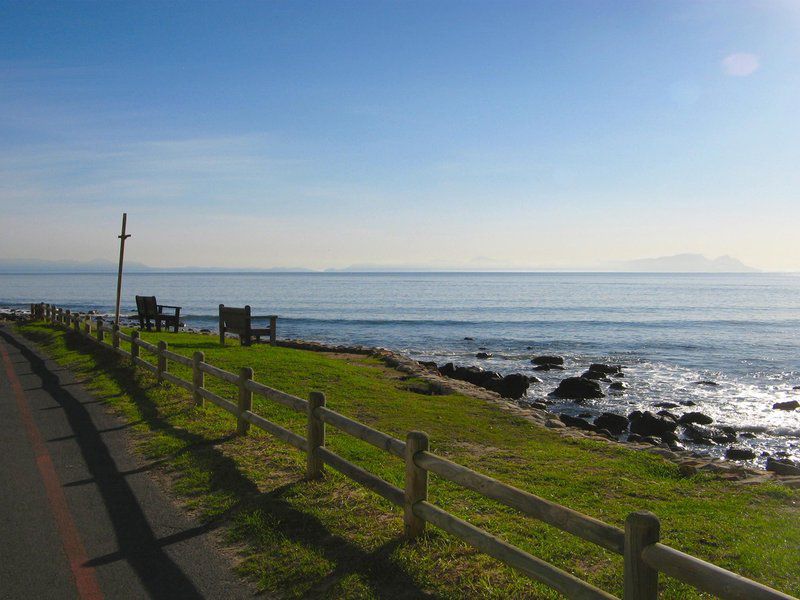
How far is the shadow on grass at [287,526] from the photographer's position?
5.63m

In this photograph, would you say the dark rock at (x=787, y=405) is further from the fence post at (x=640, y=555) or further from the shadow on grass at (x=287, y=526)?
the fence post at (x=640, y=555)

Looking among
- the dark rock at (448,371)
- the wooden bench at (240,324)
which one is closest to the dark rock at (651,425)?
the dark rock at (448,371)

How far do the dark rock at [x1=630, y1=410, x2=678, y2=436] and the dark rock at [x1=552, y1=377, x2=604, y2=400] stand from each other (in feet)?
16.1

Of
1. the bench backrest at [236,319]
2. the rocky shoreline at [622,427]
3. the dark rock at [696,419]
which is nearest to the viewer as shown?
the rocky shoreline at [622,427]

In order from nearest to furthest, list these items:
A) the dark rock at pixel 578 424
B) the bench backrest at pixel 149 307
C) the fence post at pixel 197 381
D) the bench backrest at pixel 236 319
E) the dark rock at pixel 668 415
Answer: the fence post at pixel 197 381 < the dark rock at pixel 578 424 < the dark rock at pixel 668 415 < the bench backrest at pixel 236 319 < the bench backrest at pixel 149 307

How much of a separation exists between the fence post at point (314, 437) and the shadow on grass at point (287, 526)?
240 millimetres

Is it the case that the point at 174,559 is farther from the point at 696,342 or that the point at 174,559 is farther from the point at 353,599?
the point at 696,342

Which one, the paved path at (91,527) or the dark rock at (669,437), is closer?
the paved path at (91,527)

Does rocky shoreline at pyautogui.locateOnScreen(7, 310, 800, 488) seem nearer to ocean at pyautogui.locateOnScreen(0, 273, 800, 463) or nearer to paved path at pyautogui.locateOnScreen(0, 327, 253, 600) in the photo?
ocean at pyautogui.locateOnScreen(0, 273, 800, 463)

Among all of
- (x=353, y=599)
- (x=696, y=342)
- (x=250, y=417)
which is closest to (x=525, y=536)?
(x=353, y=599)

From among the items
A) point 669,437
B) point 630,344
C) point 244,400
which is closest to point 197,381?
point 244,400

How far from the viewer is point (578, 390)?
25766 millimetres

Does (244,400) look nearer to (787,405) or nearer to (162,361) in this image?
(162,361)

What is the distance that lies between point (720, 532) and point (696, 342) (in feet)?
148
